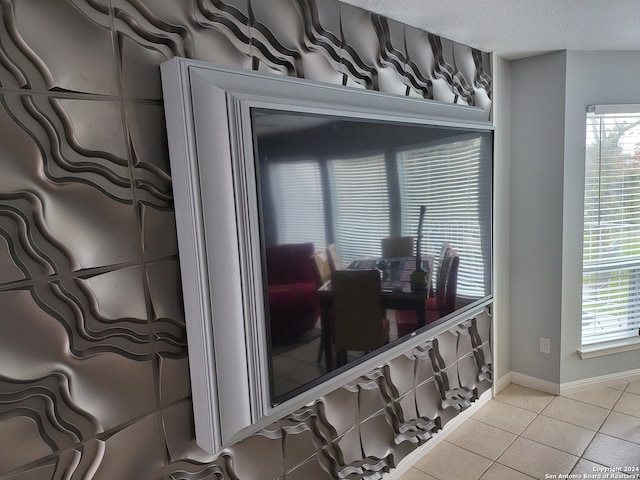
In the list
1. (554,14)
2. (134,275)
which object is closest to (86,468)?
(134,275)

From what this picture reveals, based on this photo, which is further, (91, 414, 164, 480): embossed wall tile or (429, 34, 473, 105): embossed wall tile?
(429, 34, 473, 105): embossed wall tile

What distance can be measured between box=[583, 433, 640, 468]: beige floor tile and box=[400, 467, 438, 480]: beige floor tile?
2.91 feet

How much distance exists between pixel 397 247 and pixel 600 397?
218 centimetres

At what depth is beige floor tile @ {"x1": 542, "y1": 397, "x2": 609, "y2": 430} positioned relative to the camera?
2.71 meters

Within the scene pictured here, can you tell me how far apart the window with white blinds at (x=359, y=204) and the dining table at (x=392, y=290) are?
60 mm

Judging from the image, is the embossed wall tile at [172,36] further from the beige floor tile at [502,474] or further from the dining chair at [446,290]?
the beige floor tile at [502,474]

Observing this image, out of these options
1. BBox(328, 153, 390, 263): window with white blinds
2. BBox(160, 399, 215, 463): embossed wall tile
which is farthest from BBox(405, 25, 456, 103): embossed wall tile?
BBox(160, 399, 215, 463): embossed wall tile

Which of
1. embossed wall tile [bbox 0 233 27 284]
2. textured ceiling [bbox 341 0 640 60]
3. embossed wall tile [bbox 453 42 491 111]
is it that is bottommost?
embossed wall tile [bbox 0 233 27 284]

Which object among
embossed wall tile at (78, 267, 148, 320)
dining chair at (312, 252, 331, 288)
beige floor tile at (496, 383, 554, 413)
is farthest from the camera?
beige floor tile at (496, 383, 554, 413)

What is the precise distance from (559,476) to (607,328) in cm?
132

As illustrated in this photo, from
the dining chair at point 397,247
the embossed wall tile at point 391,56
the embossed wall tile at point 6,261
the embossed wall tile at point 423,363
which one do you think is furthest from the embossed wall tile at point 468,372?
the embossed wall tile at point 6,261

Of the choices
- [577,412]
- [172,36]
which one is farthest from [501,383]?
[172,36]

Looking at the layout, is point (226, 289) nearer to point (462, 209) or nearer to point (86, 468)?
point (86, 468)

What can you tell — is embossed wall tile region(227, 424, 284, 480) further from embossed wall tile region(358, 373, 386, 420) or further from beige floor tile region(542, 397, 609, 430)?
beige floor tile region(542, 397, 609, 430)
